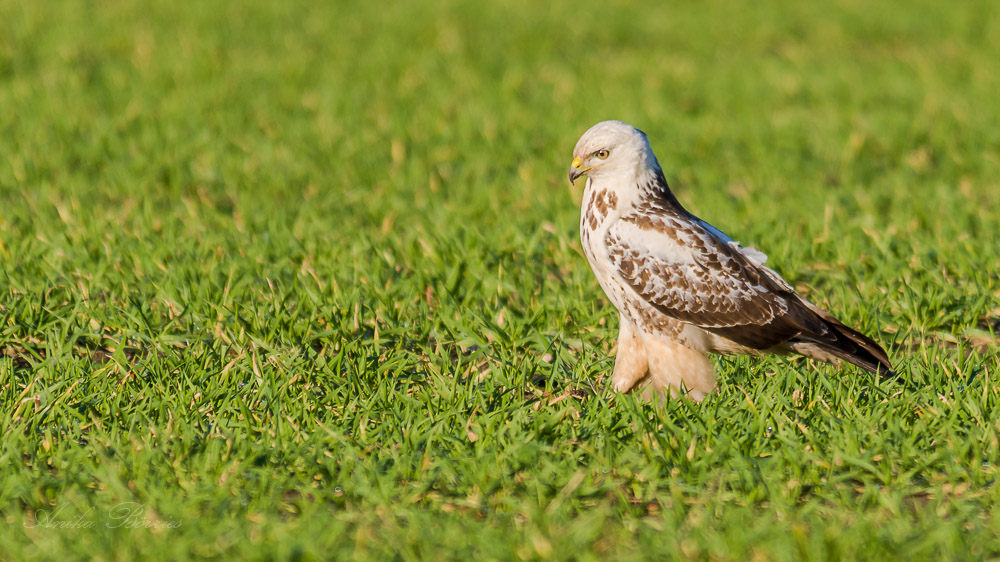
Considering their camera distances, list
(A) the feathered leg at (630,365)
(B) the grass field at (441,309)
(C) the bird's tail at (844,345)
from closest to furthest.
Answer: (B) the grass field at (441,309) < (C) the bird's tail at (844,345) < (A) the feathered leg at (630,365)

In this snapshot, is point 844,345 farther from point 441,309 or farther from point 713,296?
point 441,309

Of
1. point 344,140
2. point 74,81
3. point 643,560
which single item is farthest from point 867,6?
point 643,560

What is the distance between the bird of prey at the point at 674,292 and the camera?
450 centimetres

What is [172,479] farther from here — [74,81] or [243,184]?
[74,81]

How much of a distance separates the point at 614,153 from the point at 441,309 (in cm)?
127

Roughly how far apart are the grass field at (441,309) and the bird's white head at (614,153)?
2.83 feet

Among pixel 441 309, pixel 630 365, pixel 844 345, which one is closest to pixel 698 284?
pixel 630 365

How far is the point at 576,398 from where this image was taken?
4.52 metres

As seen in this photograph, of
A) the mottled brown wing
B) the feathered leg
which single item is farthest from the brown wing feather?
the feathered leg

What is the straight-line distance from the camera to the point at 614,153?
15.4ft

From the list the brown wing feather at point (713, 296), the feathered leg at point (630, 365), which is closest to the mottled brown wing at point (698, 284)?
the brown wing feather at point (713, 296)

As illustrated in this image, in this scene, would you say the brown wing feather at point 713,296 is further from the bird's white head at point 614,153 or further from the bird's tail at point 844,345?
the bird's white head at point 614,153

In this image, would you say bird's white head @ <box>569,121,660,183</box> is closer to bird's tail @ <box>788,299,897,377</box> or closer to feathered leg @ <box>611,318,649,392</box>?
feathered leg @ <box>611,318,649,392</box>

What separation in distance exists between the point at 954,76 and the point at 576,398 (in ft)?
28.8
